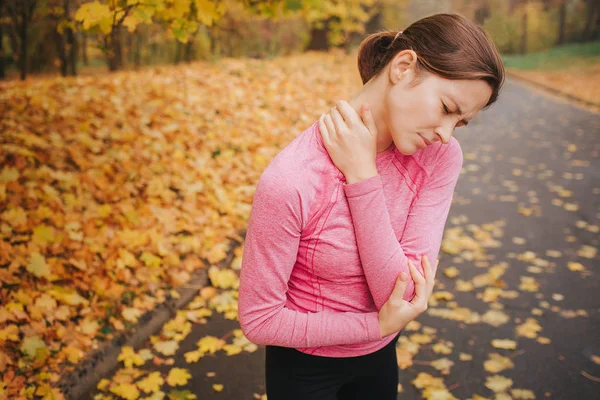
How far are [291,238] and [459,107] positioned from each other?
54 centimetres

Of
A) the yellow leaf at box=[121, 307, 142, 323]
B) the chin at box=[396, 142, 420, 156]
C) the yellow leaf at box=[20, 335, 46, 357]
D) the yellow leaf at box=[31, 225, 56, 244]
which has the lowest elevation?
the yellow leaf at box=[121, 307, 142, 323]

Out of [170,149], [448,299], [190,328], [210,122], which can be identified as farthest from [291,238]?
[210,122]

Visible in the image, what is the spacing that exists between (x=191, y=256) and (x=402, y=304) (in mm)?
3118

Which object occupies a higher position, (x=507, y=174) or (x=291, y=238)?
(x=291, y=238)

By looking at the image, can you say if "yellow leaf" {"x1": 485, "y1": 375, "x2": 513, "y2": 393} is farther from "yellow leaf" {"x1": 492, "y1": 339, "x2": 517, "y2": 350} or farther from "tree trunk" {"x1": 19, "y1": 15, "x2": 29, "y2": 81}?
"tree trunk" {"x1": 19, "y1": 15, "x2": 29, "y2": 81}

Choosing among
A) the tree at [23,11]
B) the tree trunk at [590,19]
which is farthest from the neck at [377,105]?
the tree trunk at [590,19]

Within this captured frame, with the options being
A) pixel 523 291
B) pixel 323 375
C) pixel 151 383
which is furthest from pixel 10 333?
pixel 523 291

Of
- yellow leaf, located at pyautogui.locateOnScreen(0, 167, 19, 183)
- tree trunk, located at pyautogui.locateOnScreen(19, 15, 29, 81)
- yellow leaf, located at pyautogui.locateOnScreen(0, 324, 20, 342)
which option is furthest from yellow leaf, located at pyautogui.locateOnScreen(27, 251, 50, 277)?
tree trunk, located at pyautogui.locateOnScreen(19, 15, 29, 81)

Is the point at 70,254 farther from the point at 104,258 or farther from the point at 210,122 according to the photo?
the point at 210,122

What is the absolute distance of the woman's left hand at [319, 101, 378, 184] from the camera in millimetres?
1146

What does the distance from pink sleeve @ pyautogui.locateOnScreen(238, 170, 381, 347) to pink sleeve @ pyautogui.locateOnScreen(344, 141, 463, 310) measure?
12cm

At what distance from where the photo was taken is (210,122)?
21.2 feet

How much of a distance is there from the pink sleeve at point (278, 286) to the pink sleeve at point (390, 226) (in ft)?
0.39

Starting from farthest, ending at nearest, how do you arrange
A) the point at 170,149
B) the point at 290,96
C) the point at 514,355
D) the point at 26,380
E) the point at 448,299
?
1. the point at 290,96
2. the point at 170,149
3. the point at 448,299
4. the point at 514,355
5. the point at 26,380
